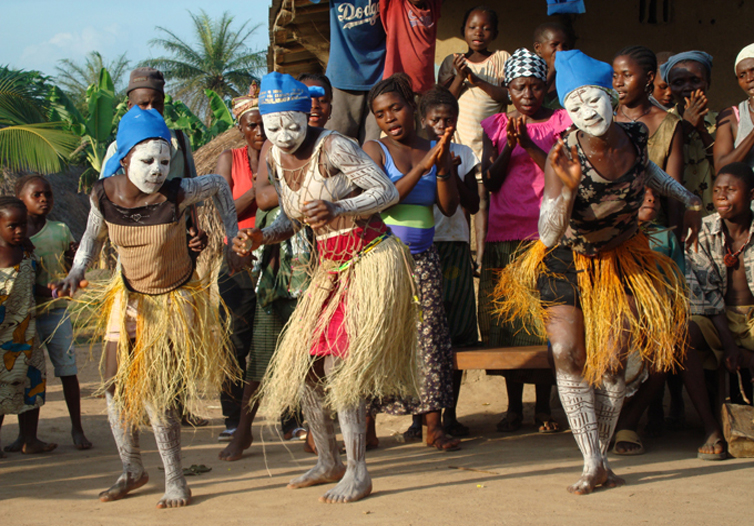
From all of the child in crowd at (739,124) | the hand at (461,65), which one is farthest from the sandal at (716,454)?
the hand at (461,65)

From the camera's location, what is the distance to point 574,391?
3.28m

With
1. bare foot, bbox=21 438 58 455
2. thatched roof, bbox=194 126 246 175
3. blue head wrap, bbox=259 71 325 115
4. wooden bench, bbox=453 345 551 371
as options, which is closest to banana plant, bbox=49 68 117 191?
thatched roof, bbox=194 126 246 175

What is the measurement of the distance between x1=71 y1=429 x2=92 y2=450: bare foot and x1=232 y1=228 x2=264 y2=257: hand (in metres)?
2.49

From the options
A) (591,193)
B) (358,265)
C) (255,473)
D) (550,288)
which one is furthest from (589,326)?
(255,473)

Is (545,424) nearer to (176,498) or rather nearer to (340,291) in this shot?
(340,291)

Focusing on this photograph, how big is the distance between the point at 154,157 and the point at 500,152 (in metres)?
2.23

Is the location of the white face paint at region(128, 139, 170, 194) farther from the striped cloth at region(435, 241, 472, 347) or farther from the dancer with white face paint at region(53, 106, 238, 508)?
the striped cloth at region(435, 241, 472, 347)

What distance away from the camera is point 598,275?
342 cm

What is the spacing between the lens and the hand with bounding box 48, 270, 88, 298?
3418 millimetres

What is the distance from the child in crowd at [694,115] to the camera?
472 centimetres

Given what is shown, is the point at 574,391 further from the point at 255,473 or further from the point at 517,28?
the point at 517,28

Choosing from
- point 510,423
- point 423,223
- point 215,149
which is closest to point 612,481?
point 510,423

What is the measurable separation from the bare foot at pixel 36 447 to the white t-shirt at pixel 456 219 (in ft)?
9.69

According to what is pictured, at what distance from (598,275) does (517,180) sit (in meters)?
1.33
